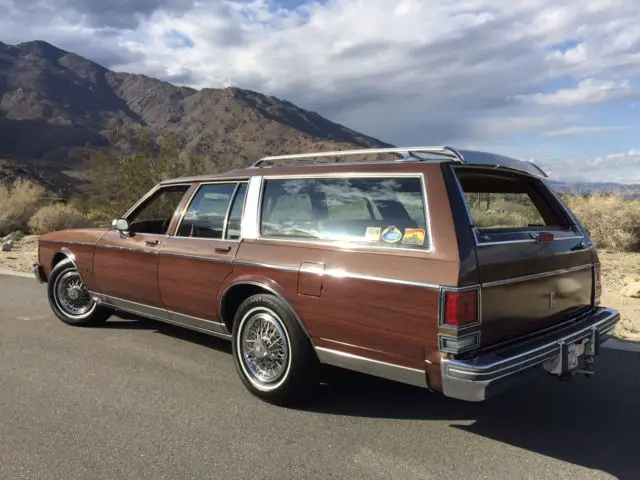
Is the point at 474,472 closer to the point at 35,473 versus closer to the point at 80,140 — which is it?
the point at 35,473

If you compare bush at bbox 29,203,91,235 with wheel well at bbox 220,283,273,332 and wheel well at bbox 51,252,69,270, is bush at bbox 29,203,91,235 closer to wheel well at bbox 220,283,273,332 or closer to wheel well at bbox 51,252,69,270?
wheel well at bbox 51,252,69,270

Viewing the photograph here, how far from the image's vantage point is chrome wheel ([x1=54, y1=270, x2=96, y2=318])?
660cm

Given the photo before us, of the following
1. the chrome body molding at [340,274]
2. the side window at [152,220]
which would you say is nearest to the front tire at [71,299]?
the side window at [152,220]

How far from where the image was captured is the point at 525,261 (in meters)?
3.80

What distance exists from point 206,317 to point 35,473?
1844 millimetres

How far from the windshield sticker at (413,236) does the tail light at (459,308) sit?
0.44 meters

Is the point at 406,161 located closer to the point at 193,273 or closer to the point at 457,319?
the point at 457,319

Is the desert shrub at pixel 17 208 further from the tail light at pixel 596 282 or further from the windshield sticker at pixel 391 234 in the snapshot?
the tail light at pixel 596 282

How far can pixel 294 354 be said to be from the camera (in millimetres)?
4137

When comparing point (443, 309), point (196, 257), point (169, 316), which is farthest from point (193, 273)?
point (443, 309)

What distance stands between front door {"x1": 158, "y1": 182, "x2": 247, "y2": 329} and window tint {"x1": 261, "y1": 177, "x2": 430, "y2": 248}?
389mm

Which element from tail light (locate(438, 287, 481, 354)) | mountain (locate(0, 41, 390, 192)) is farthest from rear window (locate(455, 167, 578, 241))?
mountain (locate(0, 41, 390, 192))

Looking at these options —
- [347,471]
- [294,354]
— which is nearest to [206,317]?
[294,354]

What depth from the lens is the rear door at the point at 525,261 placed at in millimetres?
3582
